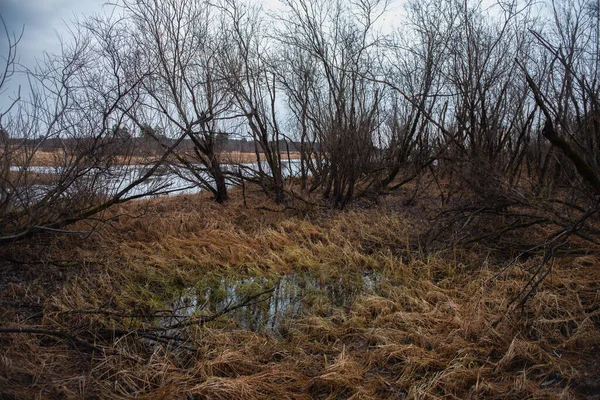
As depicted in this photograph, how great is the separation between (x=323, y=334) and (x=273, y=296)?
1.16 m

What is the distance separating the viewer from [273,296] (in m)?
4.64

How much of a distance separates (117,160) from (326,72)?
192 inches

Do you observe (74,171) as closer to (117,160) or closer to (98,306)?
(117,160)

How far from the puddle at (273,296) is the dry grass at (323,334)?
0.39 ft

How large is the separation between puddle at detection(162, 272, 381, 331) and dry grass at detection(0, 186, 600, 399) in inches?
4.7

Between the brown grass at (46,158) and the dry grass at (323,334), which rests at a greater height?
the brown grass at (46,158)

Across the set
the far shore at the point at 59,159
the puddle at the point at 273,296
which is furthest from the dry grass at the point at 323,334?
the far shore at the point at 59,159

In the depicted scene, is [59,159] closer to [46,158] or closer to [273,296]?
[46,158]

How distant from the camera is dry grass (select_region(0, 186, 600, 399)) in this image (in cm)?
275

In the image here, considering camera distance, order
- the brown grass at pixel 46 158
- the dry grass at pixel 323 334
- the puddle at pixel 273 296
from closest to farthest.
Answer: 1. the dry grass at pixel 323 334
2. the puddle at pixel 273 296
3. the brown grass at pixel 46 158

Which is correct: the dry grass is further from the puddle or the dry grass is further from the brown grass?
the brown grass

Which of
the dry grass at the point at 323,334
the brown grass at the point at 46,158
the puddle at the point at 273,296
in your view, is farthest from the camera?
the brown grass at the point at 46,158

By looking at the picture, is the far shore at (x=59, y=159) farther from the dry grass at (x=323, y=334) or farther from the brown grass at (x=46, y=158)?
the dry grass at (x=323, y=334)

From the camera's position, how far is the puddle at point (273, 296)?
4053 mm
